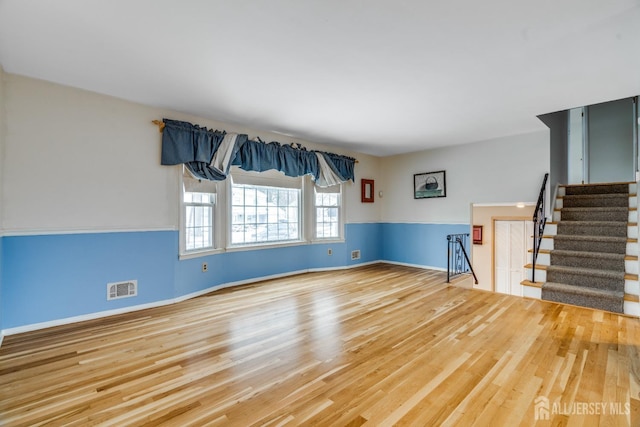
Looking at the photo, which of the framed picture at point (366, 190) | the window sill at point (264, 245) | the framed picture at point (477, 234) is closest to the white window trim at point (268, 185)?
the window sill at point (264, 245)

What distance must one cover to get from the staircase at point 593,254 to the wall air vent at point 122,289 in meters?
4.92

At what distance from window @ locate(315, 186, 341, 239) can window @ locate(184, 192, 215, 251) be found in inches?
82.0

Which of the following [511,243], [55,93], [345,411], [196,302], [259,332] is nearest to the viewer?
[345,411]

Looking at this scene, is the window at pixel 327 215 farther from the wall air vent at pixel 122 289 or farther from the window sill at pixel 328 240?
the wall air vent at pixel 122 289

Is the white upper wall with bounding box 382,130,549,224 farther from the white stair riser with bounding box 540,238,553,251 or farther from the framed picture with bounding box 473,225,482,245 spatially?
the white stair riser with bounding box 540,238,553,251

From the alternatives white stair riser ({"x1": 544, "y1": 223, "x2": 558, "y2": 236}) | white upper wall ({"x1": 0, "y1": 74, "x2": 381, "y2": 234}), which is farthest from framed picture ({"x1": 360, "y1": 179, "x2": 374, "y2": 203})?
white upper wall ({"x1": 0, "y1": 74, "x2": 381, "y2": 234})

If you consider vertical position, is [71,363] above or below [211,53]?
below

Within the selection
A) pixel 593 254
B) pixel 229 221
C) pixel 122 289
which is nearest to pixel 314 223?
pixel 229 221

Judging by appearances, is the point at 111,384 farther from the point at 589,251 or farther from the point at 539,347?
the point at 589,251

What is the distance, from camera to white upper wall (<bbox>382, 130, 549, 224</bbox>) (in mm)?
4969

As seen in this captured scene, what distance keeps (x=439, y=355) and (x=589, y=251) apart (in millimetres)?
3145

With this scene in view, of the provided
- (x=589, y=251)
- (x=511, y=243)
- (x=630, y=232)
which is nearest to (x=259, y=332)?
(x=589, y=251)

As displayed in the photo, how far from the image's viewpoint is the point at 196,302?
3846 millimetres

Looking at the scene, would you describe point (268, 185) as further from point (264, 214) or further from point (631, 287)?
point (631, 287)
